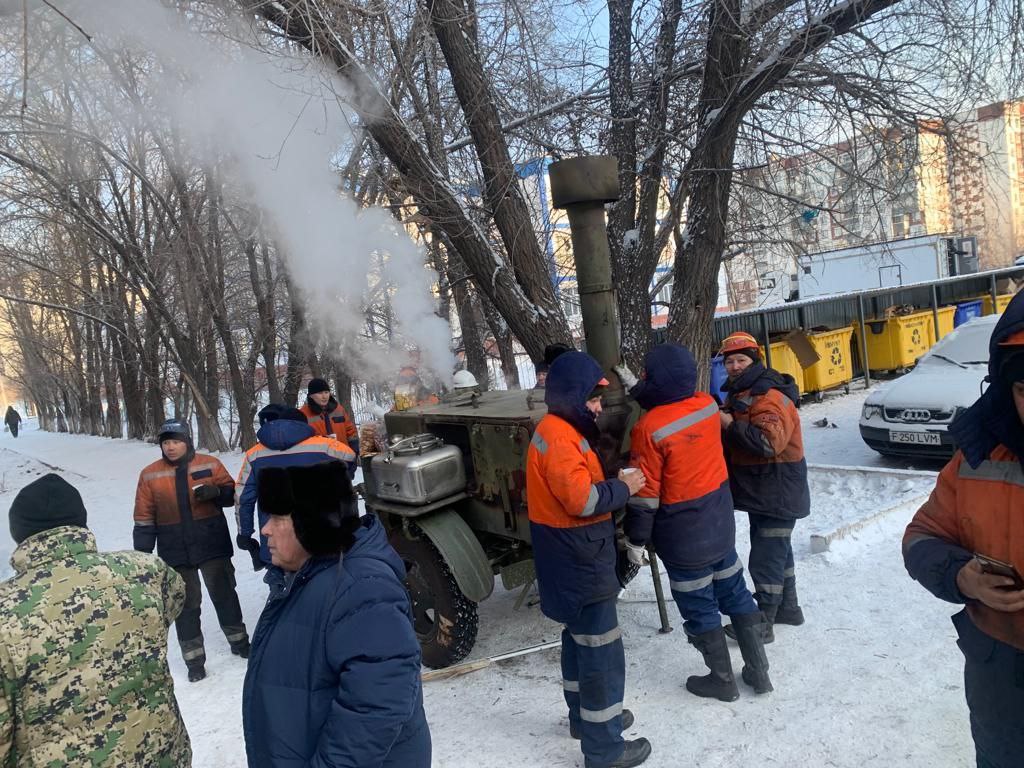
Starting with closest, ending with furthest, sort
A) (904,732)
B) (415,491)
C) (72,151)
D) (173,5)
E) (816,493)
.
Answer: (904,732)
(415,491)
(173,5)
(816,493)
(72,151)

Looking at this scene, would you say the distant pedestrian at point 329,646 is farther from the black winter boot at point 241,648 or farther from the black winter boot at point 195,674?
the black winter boot at point 241,648

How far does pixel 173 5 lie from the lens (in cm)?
569

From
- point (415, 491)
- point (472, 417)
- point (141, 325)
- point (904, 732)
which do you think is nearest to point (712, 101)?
point (472, 417)

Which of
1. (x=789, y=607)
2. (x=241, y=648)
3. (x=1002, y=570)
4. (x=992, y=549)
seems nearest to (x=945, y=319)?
(x=789, y=607)

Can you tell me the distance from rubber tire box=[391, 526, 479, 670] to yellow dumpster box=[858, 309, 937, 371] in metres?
12.7

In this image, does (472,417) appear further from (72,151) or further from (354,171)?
(72,151)

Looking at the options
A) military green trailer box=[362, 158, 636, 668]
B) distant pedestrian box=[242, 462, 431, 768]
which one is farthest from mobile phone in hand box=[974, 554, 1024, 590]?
military green trailer box=[362, 158, 636, 668]

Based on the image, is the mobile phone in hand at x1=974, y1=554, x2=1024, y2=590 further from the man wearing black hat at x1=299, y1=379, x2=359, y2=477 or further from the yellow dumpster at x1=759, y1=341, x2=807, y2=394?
the yellow dumpster at x1=759, y1=341, x2=807, y2=394

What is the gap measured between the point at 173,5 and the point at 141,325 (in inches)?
780

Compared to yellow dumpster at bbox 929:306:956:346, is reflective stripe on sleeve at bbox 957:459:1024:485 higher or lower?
higher

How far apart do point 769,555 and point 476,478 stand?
1711mm

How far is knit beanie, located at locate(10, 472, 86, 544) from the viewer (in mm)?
2229

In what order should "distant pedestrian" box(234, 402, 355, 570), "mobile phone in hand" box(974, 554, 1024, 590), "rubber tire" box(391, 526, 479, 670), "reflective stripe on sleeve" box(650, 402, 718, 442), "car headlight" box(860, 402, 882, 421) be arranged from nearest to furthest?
"mobile phone in hand" box(974, 554, 1024, 590), "reflective stripe on sleeve" box(650, 402, 718, 442), "rubber tire" box(391, 526, 479, 670), "distant pedestrian" box(234, 402, 355, 570), "car headlight" box(860, 402, 882, 421)

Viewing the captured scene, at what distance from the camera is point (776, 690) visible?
11.4ft
